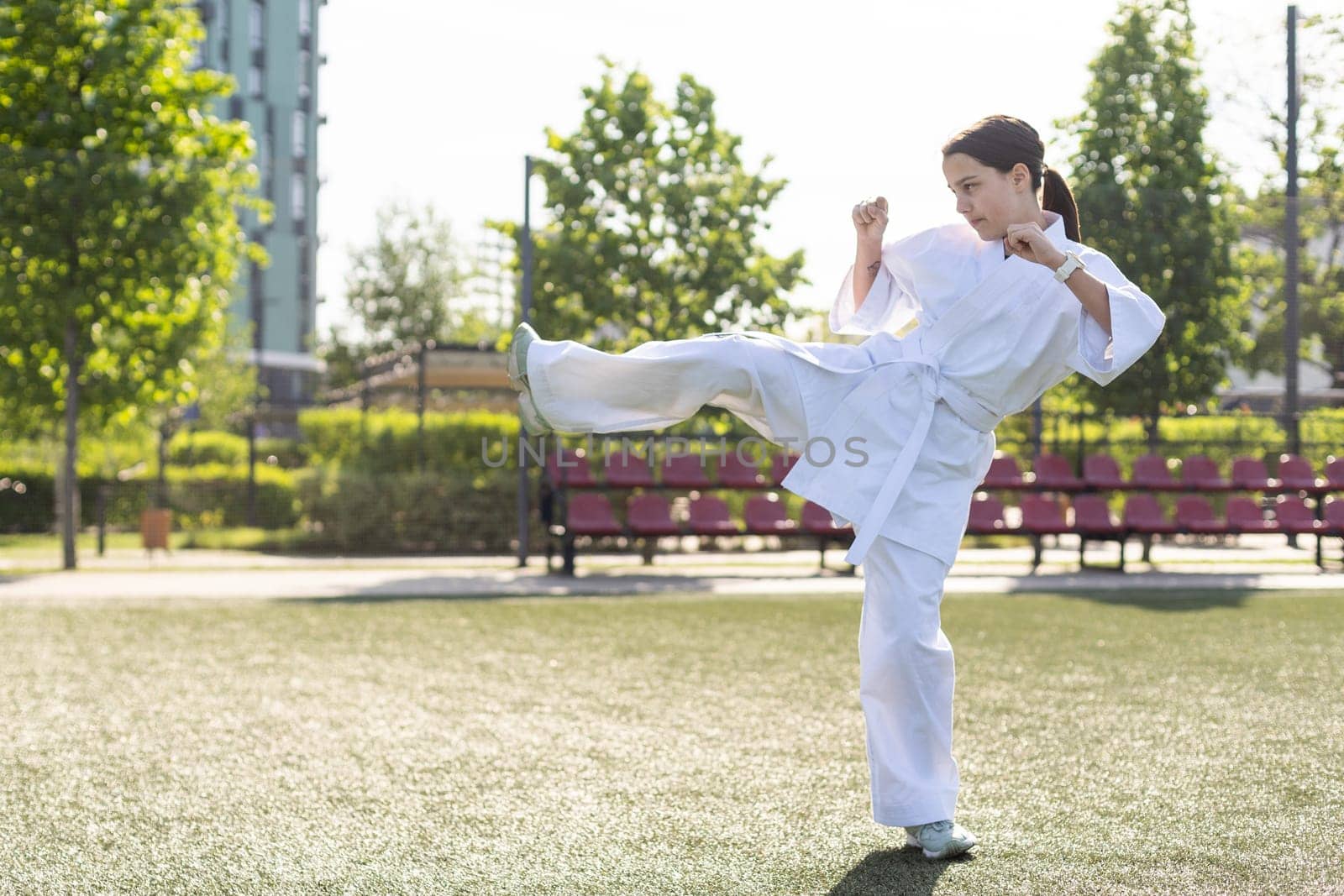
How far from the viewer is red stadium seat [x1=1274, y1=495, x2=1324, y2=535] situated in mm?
12297

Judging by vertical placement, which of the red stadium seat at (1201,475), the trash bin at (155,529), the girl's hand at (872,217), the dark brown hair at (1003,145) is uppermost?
the dark brown hair at (1003,145)

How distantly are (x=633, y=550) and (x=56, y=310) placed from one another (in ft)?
20.6

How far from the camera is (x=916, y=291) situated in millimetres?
3078

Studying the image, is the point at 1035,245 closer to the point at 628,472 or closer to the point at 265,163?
the point at 628,472

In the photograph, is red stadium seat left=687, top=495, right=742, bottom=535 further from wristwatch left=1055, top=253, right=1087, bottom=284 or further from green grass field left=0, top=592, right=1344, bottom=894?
wristwatch left=1055, top=253, right=1087, bottom=284

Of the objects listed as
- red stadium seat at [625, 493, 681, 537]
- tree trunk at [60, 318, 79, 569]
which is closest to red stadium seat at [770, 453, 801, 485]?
red stadium seat at [625, 493, 681, 537]

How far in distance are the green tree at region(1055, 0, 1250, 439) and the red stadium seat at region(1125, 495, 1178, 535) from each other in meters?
1.46

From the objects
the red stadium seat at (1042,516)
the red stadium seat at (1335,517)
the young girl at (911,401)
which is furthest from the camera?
the red stadium seat at (1335,517)

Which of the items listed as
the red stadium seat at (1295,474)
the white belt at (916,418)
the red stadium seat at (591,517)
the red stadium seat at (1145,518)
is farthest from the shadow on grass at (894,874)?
the red stadium seat at (1295,474)

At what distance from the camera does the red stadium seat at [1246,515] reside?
40.2ft

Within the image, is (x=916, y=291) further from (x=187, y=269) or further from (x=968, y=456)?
(x=187, y=269)

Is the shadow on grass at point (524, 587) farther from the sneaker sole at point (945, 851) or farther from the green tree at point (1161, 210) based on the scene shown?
the sneaker sole at point (945, 851)

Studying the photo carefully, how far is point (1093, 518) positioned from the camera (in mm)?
11914

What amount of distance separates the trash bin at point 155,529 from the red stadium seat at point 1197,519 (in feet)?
34.8
